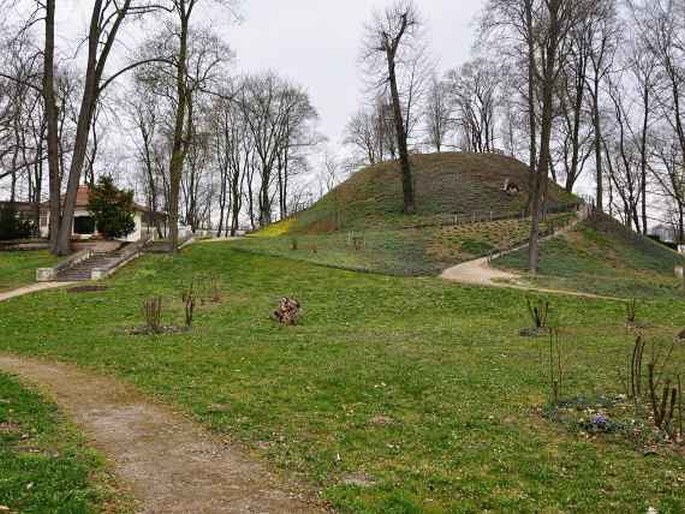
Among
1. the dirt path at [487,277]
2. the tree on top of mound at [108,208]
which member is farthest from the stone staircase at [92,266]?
the dirt path at [487,277]

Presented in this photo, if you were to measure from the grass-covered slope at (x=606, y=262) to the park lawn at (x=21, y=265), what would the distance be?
62.6ft

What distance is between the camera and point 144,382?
904 cm

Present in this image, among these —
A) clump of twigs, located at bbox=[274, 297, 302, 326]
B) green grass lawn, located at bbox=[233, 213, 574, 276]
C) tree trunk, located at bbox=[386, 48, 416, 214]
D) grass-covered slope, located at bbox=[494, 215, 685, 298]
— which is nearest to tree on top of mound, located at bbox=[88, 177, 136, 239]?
green grass lawn, located at bbox=[233, 213, 574, 276]

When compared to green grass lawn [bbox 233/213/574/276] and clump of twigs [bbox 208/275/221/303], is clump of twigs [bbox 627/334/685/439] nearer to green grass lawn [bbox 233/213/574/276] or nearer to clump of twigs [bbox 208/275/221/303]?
clump of twigs [bbox 208/275/221/303]

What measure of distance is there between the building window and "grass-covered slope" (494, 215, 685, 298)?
2726cm

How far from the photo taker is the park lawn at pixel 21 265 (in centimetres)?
2231

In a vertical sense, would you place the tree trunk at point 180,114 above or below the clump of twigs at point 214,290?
above

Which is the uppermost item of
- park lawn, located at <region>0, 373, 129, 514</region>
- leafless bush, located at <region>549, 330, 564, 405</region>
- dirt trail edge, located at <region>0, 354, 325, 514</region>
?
leafless bush, located at <region>549, 330, 564, 405</region>

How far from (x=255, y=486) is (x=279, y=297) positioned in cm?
1445

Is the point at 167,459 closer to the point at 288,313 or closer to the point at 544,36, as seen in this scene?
the point at 288,313

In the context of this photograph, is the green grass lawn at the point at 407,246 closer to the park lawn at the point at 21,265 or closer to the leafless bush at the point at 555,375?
the park lawn at the point at 21,265

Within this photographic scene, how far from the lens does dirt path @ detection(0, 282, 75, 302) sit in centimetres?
1895

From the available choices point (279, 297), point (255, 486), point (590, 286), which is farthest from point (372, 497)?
point (590, 286)

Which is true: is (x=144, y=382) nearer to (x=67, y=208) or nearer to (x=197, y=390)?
(x=197, y=390)
